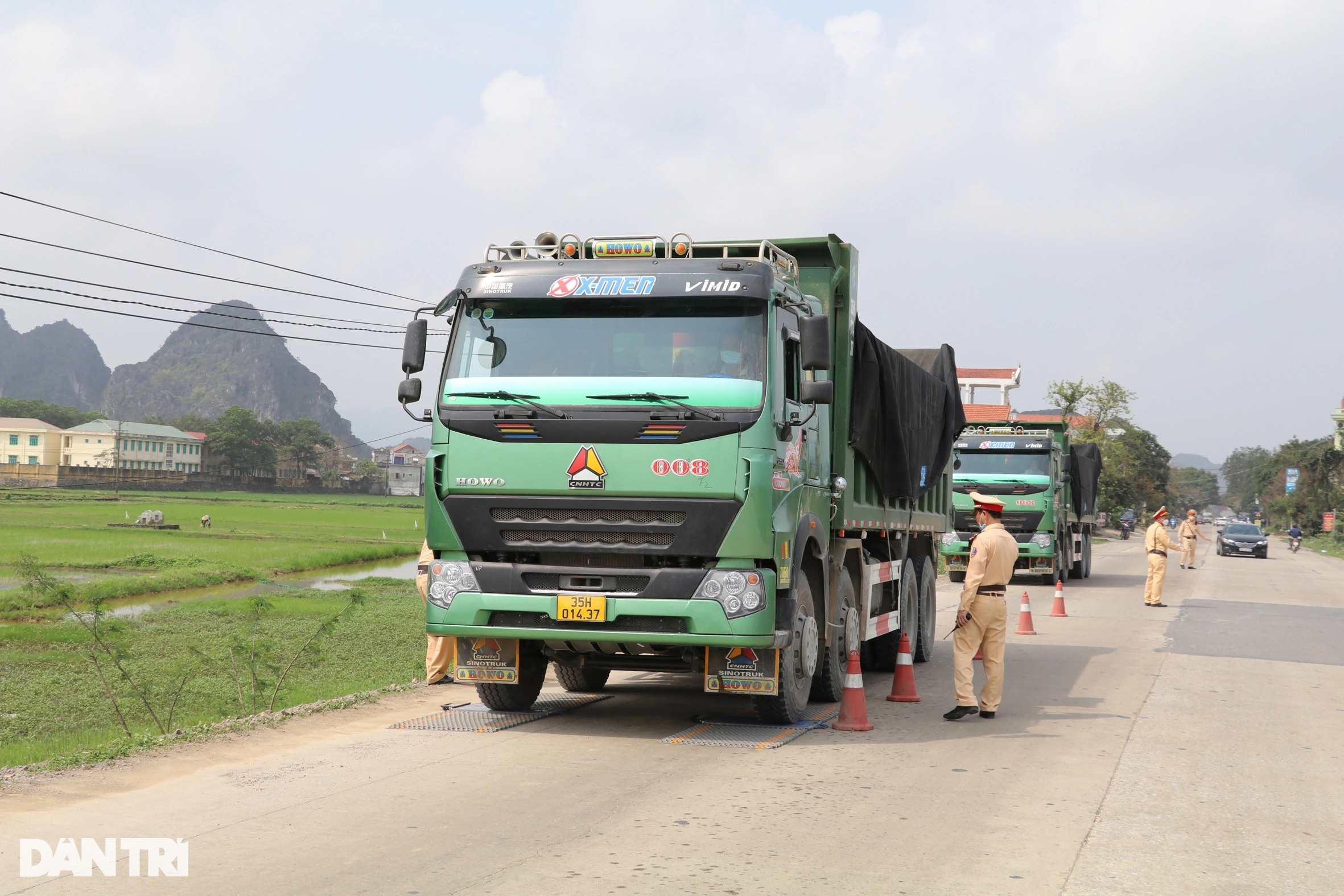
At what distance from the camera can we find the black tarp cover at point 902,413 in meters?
10.4

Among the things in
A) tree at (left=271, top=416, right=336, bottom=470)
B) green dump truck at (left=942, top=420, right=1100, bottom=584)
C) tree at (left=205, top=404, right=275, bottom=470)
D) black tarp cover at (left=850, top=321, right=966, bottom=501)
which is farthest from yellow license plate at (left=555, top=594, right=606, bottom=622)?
tree at (left=271, top=416, right=336, bottom=470)

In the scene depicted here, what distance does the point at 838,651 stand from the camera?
10.2 m

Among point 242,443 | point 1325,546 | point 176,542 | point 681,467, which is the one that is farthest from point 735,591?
point 242,443

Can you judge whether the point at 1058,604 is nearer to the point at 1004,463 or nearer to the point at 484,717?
the point at 1004,463

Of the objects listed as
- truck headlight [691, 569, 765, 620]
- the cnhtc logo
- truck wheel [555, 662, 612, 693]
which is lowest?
the cnhtc logo

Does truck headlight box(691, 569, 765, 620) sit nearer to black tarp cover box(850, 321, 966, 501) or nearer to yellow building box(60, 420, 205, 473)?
black tarp cover box(850, 321, 966, 501)

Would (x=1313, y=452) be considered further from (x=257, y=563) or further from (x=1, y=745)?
(x=1, y=745)

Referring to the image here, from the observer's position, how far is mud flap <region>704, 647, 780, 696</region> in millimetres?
8500

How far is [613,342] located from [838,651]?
344 centimetres

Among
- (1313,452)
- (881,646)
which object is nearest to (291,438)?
(1313,452)

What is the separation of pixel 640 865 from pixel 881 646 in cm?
796

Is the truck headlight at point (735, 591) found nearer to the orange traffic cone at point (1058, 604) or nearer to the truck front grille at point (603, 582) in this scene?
the truck front grille at point (603, 582)

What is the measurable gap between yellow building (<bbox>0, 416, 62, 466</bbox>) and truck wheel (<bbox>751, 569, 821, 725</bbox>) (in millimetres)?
151301

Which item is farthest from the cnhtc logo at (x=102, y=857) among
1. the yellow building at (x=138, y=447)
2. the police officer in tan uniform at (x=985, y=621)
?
the yellow building at (x=138, y=447)
